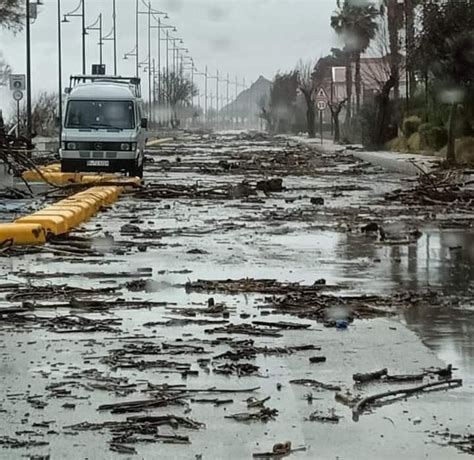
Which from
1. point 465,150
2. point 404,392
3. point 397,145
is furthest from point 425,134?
point 404,392

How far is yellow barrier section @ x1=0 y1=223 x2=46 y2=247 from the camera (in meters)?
17.4

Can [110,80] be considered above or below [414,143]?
above

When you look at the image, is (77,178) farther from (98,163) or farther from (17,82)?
(17,82)

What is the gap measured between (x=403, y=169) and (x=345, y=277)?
2831 cm

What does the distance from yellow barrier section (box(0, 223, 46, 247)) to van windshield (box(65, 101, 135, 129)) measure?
1878 cm

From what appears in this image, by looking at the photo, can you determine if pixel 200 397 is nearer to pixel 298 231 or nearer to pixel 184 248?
pixel 184 248

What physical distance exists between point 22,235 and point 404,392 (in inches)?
396

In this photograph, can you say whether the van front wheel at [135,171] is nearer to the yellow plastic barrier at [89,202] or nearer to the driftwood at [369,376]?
the yellow plastic barrier at [89,202]

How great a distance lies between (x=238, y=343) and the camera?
9.98 metres

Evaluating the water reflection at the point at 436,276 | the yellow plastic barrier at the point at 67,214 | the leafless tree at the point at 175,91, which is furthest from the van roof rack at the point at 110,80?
the leafless tree at the point at 175,91

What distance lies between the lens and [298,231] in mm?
20031

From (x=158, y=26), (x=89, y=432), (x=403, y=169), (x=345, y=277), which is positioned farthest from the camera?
(x=158, y=26)

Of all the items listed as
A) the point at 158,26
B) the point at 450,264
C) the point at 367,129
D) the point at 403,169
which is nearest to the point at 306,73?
the point at 158,26

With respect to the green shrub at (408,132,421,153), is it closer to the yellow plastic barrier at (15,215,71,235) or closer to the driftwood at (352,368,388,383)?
the yellow plastic barrier at (15,215,71,235)
